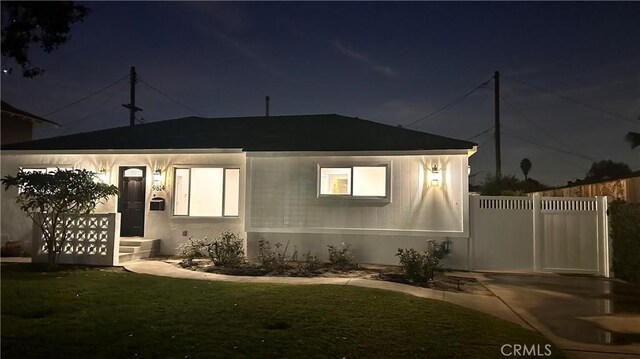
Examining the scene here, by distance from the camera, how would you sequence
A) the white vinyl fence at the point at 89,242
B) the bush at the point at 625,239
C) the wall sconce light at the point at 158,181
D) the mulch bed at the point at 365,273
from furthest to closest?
the wall sconce light at the point at 158,181
the white vinyl fence at the point at 89,242
the bush at the point at 625,239
the mulch bed at the point at 365,273

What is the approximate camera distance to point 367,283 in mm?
8883

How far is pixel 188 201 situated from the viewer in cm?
1312

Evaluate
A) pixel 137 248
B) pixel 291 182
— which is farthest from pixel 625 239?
pixel 137 248

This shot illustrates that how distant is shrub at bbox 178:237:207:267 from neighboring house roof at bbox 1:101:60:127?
11.8m

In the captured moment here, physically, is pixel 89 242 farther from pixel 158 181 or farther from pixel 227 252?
pixel 227 252

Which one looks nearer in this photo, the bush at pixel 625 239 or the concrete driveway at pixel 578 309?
the concrete driveway at pixel 578 309

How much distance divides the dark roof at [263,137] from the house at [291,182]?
0.03m

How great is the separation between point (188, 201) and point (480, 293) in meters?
8.32

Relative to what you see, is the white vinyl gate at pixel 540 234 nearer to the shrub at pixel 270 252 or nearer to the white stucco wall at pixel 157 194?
the shrub at pixel 270 252

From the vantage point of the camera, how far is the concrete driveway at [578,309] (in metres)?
5.49

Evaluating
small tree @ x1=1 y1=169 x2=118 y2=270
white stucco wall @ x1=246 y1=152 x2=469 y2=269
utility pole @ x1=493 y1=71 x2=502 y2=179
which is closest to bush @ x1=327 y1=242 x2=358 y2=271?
white stucco wall @ x1=246 y1=152 x2=469 y2=269

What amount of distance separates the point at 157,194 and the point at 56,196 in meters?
3.12

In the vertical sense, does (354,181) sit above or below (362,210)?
above

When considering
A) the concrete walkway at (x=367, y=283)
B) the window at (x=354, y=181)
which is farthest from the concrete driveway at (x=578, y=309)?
the window at (x=354, y=181)
